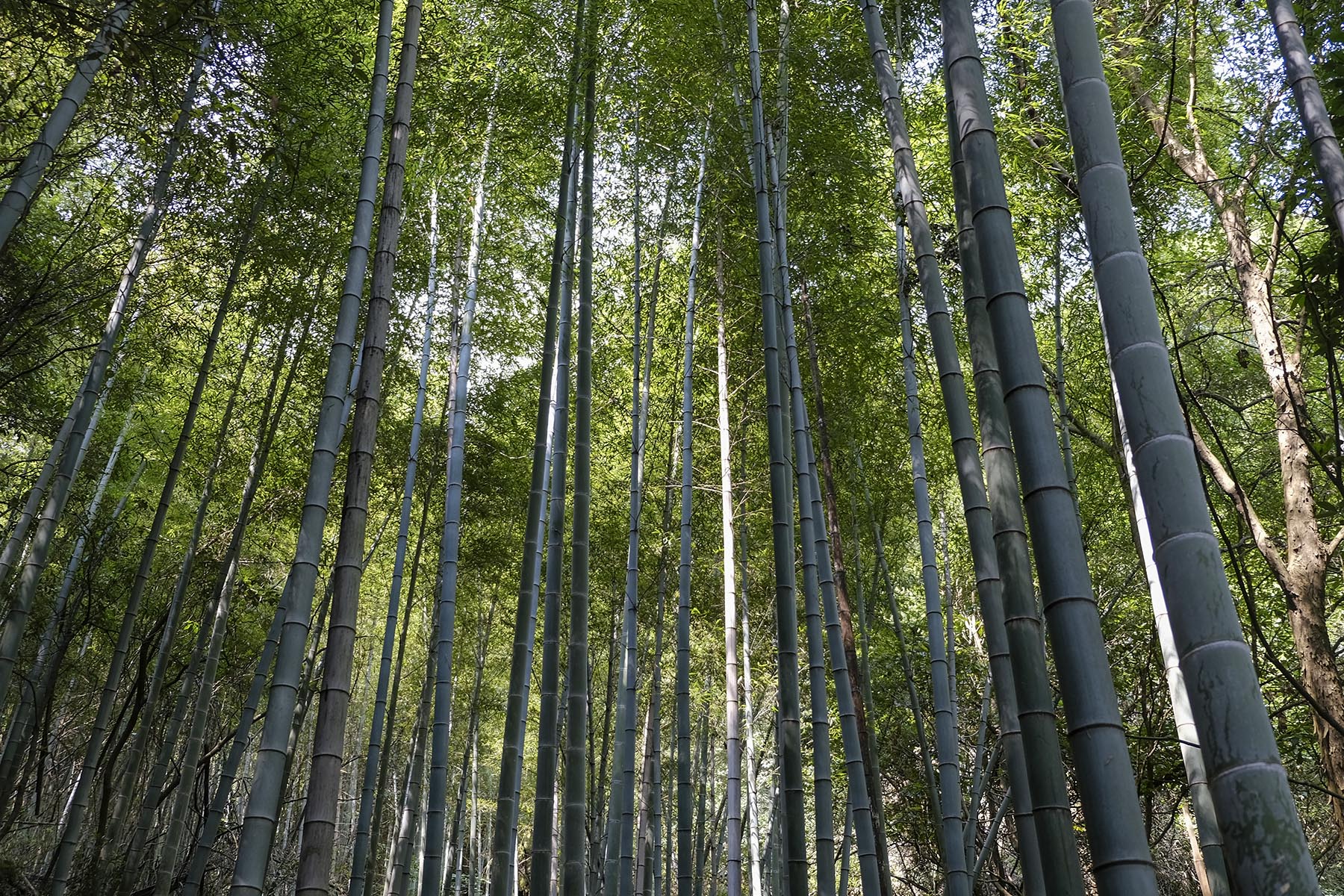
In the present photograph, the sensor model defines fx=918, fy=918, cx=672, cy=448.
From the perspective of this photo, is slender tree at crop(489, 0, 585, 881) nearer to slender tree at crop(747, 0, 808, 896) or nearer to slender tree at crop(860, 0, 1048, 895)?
slender tree at crop(747, 0, 808, 896)

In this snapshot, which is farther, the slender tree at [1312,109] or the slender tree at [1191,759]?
the slender tree at [1191,759]

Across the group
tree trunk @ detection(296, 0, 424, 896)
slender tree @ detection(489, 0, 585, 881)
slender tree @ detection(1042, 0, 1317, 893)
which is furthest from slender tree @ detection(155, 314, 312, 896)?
slender tree @ detection(1042, 0, 1317, 893)

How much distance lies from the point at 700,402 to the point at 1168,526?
22.7 feet

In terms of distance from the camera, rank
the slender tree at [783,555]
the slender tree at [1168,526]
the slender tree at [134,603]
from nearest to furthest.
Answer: the slender tree at [1168,526] → the slender tree at [783,555] → the slender tree at [134,603]

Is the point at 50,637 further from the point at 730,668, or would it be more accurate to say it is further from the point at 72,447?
the point at 730,668

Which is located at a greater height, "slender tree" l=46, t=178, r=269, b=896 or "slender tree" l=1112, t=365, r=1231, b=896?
"slender tree" l=46, t=178, r=269, b=896

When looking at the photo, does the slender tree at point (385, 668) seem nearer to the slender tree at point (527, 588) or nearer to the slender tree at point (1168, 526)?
the slender tree at point (527, 588)

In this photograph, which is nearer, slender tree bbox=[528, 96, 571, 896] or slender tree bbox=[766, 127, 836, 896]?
slender tree bbox=[528, 96, 571, 896]

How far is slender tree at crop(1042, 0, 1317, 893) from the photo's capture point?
1.11m

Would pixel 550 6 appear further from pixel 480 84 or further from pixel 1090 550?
pixel 1090 550

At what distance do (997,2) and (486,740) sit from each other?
15.4 m

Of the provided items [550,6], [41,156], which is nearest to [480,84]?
[550,6]

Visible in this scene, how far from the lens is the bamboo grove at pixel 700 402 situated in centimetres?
184

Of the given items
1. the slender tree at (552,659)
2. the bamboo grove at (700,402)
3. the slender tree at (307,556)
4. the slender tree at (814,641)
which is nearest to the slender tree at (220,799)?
the bamboo grove at (700,402)
